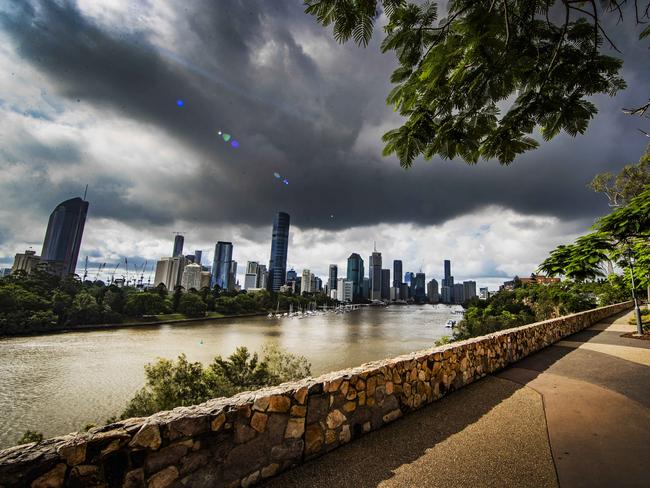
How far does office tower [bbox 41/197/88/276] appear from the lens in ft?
487

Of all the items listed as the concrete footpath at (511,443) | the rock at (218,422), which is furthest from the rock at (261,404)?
the concrete footpath at (511,443)

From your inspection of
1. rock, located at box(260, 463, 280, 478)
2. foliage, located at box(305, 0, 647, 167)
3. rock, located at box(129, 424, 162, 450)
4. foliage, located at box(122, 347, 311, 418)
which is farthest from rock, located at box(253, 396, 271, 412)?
foliage, located at box(122, 347, 311, 418)

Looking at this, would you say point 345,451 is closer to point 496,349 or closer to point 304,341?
point 496,349

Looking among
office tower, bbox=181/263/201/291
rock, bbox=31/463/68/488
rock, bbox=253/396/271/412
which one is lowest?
rock, bbox=31/463/68/488

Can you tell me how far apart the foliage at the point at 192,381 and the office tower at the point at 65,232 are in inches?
6726

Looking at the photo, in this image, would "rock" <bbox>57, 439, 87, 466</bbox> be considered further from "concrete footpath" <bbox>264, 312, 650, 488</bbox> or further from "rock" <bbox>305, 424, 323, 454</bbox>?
"rock" <bbox>305, 424, 323, 454</bbox>

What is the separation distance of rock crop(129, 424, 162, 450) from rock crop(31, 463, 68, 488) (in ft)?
1.24

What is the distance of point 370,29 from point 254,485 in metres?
4.02

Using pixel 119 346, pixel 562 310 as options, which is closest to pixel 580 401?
pixel 562 310

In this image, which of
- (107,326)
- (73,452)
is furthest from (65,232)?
(73,452)

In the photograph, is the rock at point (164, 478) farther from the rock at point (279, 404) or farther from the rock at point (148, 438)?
the rock at point (279, 404)

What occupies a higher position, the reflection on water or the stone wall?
the stone wall

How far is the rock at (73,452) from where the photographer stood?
6.20 feet

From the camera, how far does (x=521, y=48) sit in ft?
8.56
